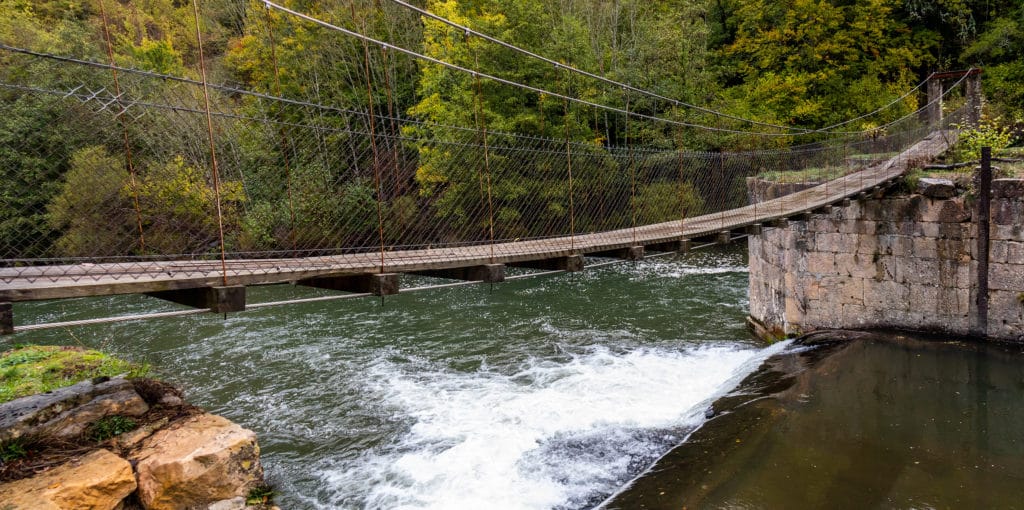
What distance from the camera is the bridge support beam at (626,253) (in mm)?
5059

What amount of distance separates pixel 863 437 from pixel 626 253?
225 centimetres

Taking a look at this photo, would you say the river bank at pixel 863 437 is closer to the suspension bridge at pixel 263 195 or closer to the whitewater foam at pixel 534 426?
the whitewater foam at pixel 534 426

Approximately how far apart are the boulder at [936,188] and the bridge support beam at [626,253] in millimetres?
3247

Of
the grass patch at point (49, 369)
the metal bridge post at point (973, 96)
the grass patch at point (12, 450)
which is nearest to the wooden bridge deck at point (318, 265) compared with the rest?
the grass patch at point (12, 450)

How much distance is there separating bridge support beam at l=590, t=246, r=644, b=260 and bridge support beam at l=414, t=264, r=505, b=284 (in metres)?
1.42

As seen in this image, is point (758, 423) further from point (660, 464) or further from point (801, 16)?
point (801, 16)

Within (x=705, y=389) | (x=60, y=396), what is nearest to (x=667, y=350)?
(x=705, y=389)

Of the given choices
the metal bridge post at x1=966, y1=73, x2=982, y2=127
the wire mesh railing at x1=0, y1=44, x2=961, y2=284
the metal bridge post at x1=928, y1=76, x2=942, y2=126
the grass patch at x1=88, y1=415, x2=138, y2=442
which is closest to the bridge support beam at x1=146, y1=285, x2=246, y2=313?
the wire mesh railing at x1=0, y1=44, x2=961, y2=284

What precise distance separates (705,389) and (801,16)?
41.2 ft

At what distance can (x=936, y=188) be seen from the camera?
19.1 feet

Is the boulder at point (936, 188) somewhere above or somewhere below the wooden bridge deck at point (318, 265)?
above

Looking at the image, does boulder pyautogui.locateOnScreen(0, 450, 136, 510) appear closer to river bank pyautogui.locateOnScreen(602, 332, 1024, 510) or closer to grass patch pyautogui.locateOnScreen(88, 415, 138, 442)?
grass patch pyautogui.locateOnScreen(88, 415, 138, 442)

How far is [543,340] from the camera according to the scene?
758 cm

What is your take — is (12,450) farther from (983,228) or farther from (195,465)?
(983,228)
